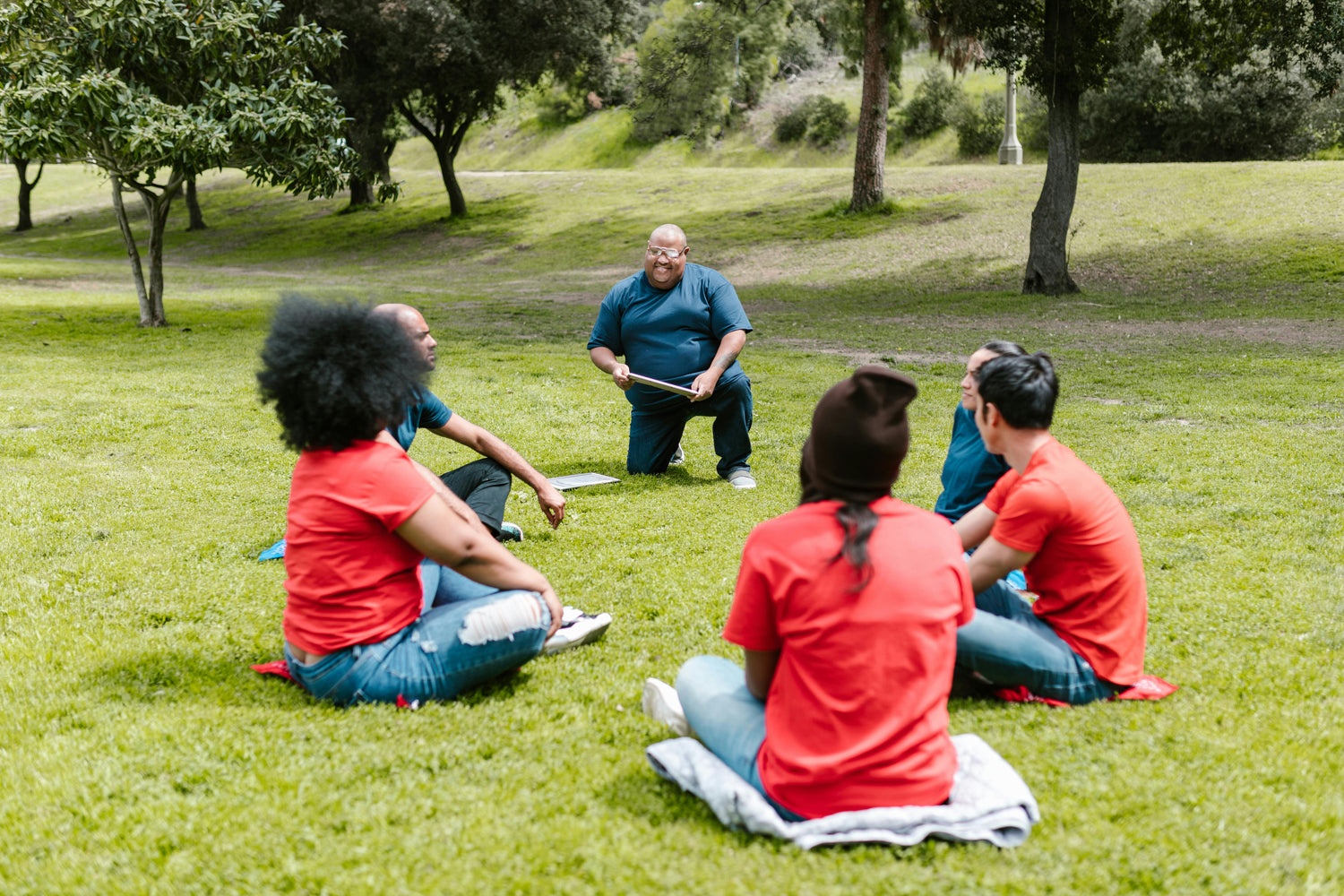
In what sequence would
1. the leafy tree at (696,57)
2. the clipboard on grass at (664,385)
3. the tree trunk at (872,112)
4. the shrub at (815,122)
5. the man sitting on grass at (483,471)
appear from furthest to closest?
the shrub at (815,122), the leafy tree at (696,57), the tree trunk at (872,112), the clipboard on grass at (664,385), the man sitting on grass at (483,471)

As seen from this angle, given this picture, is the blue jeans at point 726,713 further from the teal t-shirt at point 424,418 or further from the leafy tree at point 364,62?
the leafy tree at point 364,62

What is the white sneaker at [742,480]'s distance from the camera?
292 inches

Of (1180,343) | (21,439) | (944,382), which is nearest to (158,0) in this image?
(21,439)

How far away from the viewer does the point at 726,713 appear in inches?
123

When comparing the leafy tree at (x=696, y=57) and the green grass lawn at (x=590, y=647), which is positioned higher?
the leafy tree at (x=696, y=57)

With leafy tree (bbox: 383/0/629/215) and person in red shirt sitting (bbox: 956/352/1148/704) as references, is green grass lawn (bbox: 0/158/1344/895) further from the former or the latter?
leafy tree (bbox: 383/0/629/215)

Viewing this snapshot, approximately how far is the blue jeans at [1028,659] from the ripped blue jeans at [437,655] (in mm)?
1559

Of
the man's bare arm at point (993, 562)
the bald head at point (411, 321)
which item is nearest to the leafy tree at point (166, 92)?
the bald head at point (411, 321)

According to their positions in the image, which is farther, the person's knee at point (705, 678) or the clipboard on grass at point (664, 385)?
the clipboard on grass at point (664, 385)

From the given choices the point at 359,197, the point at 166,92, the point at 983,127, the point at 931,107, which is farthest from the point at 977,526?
the point at 931,107

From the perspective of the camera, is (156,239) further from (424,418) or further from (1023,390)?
(1023,390)

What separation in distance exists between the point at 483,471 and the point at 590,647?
1.61m

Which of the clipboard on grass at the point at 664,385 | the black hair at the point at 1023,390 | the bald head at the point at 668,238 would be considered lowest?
the clipboard on grass at the point at 664,385

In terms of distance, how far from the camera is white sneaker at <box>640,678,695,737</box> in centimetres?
353
